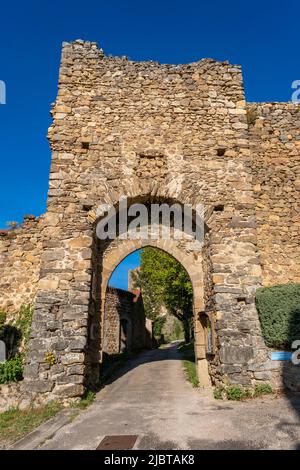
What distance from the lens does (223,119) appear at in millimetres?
7965

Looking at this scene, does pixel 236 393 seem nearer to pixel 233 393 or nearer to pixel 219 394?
pixel 233 393

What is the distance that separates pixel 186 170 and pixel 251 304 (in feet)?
10.9

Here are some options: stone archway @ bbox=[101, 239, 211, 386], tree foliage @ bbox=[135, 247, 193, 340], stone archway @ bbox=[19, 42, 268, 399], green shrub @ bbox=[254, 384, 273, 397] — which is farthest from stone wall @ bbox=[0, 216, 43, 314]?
Answer: tree foliage @ bbox=[135, 247, 193, 340]

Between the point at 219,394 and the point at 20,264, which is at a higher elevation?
the point at 20,264

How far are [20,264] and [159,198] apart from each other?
3901 millimetres

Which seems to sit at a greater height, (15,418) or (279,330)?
(279,330)

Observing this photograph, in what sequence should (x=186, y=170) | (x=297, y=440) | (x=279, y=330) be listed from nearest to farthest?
(x=297, y=440) → (x=279, y=330) → (x=186, y=170)

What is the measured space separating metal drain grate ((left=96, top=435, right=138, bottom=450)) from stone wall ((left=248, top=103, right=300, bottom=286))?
17.1ft

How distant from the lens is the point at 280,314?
19.2ft

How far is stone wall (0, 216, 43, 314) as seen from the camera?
786cm

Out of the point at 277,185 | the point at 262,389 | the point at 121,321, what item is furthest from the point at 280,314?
the point at 121,321

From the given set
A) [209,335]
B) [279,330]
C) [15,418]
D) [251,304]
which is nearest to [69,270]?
[15,418]

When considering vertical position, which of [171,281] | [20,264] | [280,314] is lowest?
[280,314]
